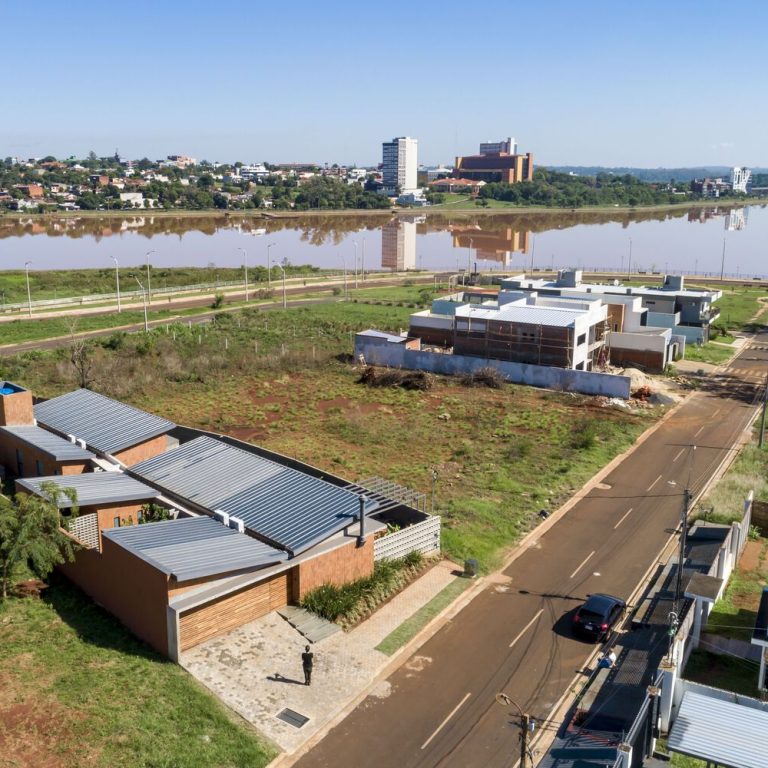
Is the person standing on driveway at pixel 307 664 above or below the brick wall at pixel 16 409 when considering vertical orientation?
below

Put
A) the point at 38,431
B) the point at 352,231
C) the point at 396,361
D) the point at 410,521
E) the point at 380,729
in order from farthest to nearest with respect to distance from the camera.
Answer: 1. the point at 352,231
2. the point at 396,361
3. the point at 38,431
4. the point at 410,521
5. the point at 380,729

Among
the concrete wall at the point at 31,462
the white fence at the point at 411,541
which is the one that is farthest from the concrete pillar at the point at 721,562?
the concrete wall at the point at 31,462

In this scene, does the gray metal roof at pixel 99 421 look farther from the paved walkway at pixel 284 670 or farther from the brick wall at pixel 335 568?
the paved walkway at pixel 284 670

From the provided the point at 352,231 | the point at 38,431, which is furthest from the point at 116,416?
the point at 352,231

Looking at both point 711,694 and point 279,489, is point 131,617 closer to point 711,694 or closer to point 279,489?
point 279,489

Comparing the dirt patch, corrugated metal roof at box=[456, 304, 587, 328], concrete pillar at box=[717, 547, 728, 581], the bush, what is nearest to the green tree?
the dirt patch

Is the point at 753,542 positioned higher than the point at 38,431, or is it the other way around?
the point at 38,431
